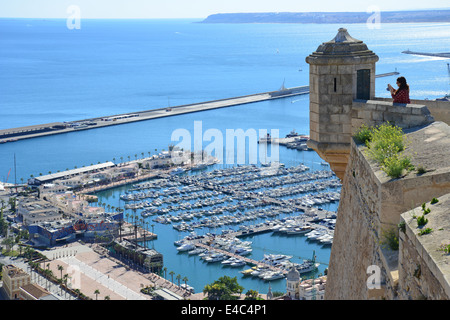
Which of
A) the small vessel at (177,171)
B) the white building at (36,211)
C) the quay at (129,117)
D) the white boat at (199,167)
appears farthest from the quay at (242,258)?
the quay at (129,117)

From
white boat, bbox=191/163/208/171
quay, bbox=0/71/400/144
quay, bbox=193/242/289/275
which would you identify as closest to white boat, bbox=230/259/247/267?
quay, bbox=193/242/289/275

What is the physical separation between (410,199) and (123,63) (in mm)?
107124

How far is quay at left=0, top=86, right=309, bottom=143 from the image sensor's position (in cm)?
5403

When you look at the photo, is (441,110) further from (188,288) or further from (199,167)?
(199,167)

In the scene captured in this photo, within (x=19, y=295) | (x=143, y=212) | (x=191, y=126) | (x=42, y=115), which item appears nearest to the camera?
(x=19, y=295)

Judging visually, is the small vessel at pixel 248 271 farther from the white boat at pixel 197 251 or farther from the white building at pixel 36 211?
the white building at pixel 36 211

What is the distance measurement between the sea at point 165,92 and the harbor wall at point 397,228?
20569 millimetres

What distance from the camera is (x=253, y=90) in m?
73.9

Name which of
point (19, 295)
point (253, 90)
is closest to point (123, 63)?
point (253, 90)

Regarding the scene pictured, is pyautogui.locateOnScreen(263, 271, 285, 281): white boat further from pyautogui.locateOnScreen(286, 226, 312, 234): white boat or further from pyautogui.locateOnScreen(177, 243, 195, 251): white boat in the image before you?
pyautogui.locateOnScreen(286, 226, 312, 234): white boat

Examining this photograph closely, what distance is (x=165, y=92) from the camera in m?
76.2

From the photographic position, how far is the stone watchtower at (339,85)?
5.96m

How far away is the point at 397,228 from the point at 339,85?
8.88 ft
